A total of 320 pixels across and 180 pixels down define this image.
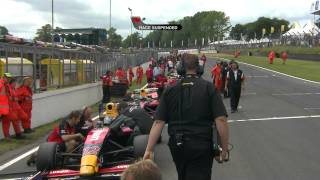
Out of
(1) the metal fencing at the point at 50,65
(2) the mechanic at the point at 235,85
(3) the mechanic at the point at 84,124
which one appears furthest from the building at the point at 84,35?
(3) the mechanic at the point at 84,124

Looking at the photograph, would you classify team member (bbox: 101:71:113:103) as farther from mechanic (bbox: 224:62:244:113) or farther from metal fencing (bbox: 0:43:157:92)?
mechanic (bbox: 224:62:244:113)

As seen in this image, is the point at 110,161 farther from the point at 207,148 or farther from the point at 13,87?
the point at 13,87

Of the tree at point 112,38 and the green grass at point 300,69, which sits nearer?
the green grass at point 300,69

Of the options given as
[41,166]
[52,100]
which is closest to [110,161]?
[41,166]

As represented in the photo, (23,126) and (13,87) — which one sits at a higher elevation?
(13,87)

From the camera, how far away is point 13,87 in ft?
49.0

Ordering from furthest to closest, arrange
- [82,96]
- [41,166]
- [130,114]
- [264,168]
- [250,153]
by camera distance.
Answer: [82,96] → [250,153] → [130,114] → [264,168] → [41,166]

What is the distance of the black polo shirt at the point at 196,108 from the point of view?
534cm

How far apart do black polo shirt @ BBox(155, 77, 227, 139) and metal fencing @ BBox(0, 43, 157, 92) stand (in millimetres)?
11250

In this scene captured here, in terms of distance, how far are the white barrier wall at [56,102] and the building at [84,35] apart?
3581 cm

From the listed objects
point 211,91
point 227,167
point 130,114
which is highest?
point 211,91

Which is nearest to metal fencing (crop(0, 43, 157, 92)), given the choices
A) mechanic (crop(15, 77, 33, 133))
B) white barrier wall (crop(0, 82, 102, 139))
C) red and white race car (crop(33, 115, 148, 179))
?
white barrier wall (crop(0, 82, 102, 139))

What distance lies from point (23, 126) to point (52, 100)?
4.13 meters

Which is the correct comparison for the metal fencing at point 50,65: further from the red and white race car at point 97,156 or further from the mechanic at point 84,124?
the red and white race car at point 97,156
